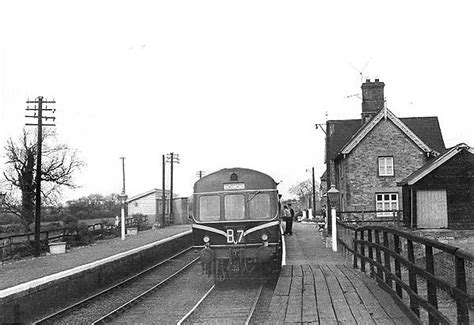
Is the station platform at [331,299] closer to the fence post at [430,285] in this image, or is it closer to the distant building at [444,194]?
the fence post at [430,285]

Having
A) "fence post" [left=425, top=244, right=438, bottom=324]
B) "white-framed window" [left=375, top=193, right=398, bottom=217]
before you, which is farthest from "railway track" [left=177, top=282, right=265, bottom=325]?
"white-framed window" [left=375, top=193, right=398, bottom=217]

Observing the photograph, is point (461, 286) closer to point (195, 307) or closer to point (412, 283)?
point (412, 283)

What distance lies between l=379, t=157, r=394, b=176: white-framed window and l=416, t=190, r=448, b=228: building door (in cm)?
563

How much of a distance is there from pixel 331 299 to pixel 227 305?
138 inches

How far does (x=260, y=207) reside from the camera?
1328 centimetres

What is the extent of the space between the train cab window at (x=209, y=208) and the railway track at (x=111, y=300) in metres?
2.18

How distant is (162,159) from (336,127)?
915 inches

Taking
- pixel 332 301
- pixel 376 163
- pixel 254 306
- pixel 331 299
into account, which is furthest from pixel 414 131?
pixel 332 301

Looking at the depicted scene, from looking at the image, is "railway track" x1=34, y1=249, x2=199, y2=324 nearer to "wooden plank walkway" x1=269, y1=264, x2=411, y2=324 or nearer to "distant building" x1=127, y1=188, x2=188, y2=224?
Result: "wooden plank walkway" x1=269, y1=264, x2=411, y2=324

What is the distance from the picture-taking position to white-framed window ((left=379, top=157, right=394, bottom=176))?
33969 mm

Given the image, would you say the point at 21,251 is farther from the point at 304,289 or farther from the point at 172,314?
the point at 304,289

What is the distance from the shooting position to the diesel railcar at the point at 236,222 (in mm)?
12875

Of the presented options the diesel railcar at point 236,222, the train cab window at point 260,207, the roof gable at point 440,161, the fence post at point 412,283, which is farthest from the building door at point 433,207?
the fence post at point 412,283

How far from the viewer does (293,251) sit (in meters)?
19.5
